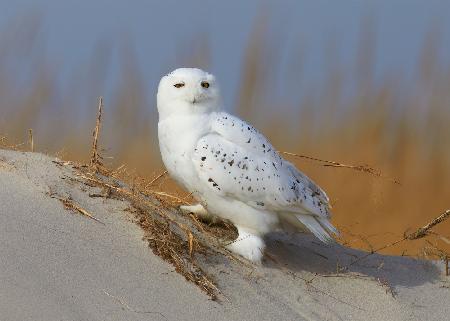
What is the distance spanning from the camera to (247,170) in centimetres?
436

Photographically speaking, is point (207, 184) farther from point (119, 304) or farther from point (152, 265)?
point (119, 304)

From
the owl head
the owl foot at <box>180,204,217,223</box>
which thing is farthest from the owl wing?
the owl foot at <box>180,204,217,223</box>

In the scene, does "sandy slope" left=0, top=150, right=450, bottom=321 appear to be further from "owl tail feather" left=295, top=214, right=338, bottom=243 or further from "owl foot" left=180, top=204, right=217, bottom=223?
"owl foot" left=180, top=204, right=217, bottom=223

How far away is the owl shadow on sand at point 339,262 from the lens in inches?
186

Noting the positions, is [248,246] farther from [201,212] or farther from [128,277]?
[128,277]

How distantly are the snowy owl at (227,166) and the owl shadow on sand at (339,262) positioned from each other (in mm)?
226

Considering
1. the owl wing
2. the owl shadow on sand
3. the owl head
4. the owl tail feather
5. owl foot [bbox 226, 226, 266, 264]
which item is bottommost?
the owl shadow on sand

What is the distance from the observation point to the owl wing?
14.2ft

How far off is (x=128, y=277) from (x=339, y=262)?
1.62 m

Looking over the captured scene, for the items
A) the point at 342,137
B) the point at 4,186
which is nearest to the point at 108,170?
the point at 4,186

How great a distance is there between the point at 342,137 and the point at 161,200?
3.13 m

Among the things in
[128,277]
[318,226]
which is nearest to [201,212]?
Result: [318,226]

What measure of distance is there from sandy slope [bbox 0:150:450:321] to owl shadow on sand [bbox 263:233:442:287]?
0.01 meters

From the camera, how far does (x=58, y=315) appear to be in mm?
3285
